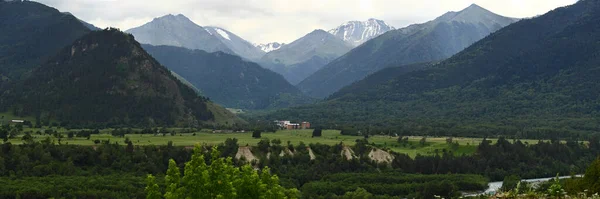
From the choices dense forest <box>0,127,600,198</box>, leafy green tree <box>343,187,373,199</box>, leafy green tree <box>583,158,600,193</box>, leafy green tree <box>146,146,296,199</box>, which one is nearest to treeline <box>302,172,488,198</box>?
dense forest <box>0,127,600,198</box>

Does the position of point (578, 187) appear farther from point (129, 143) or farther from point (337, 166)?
point (129, 143)

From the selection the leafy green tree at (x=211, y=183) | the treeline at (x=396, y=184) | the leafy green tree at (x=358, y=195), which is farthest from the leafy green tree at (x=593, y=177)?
the treeline at (x=396, y=184)

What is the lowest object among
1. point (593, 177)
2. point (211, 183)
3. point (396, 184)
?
point (396, 184)

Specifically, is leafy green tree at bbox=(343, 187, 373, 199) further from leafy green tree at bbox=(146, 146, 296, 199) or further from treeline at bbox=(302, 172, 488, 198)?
leafy green tree at bbox=(146, 146, 296, 199)

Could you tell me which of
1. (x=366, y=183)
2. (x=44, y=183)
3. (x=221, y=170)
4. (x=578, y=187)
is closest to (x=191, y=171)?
(x=221, y=170)

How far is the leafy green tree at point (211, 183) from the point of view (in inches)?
1960

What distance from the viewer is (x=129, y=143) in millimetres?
192250

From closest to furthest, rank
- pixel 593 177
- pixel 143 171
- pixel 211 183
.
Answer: pixel 211 183, pixel 593 177, pixel 143 171

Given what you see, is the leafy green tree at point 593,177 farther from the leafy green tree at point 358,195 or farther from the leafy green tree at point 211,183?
the leafy green tree at point 358,195

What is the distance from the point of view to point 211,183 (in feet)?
164

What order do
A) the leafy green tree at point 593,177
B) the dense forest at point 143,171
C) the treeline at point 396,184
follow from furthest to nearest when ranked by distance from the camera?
the treeline at point 396,184
the dense forest at point 143,171
the leafy green tree at point 593,177

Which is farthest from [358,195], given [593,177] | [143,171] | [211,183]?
[211,183]

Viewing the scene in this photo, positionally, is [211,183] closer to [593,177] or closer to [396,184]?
[593,177]

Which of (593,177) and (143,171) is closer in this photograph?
(593,177)
